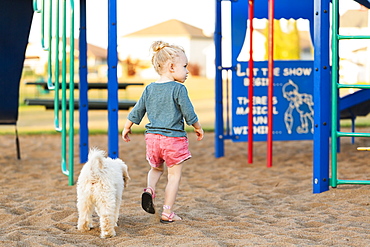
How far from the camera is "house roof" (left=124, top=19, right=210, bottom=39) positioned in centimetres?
6789

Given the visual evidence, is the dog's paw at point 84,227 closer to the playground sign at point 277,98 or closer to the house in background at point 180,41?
the playground sign at point 277,98

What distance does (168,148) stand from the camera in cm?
425

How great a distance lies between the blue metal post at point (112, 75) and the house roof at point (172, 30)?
6161cm

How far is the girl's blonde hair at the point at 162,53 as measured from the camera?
4.25 meters

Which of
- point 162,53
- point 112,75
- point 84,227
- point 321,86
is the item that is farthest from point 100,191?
point 112,75

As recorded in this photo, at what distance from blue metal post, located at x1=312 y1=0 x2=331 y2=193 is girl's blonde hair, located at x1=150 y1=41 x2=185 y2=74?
1.52m

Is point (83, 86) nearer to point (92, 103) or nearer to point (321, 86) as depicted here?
point (92, 103)

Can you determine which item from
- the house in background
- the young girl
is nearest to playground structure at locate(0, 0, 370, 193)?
the young girl

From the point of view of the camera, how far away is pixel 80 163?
25.4 feet

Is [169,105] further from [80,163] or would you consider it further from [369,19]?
[369,19]

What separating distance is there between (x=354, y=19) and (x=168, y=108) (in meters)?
7.69

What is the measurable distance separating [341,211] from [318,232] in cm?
73

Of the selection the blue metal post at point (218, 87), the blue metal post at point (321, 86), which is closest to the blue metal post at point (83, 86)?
the blue metal post at point (218, 87)

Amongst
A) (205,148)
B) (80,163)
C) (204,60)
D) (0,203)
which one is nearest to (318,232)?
(0,203)
